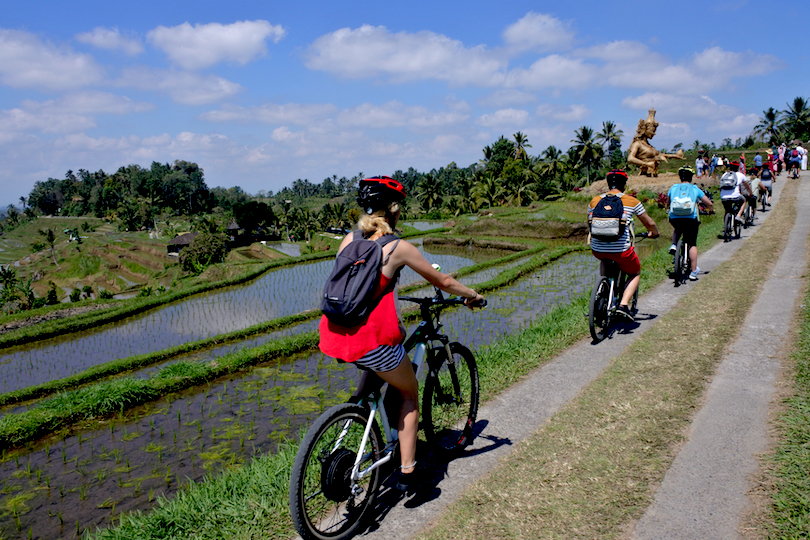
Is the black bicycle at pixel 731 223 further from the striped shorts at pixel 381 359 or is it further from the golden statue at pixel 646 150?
the golden statue at pixel 646 150

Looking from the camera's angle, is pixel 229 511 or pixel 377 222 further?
pixel 229 511

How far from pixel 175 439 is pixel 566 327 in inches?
192

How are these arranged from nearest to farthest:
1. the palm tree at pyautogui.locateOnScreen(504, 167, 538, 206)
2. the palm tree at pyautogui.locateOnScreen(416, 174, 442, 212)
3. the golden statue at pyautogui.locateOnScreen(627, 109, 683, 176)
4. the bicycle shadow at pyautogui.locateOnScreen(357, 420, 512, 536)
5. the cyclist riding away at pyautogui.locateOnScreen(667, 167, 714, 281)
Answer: the bicycle shadow at pyautogui.locateOnScreen(357, 420, 512, 536), the cyclist riding away at pyautogui.locateOnScreen(667, 167, 714, 281), the golden statue at pyautogui.locateOnScreen(627, 109, 683, 176), the palm tree at pyautogui.locateOnScreen(504, 167, 538, 206), the palm tree at pyautogui.locateOnScreen(416, 174, 442, 212)

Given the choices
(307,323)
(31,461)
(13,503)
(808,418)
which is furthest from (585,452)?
(307,323)

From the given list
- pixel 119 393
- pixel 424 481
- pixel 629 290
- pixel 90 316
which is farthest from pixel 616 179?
pixel 90 316

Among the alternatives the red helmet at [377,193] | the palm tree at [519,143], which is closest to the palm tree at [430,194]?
the palm tree at [519,143]

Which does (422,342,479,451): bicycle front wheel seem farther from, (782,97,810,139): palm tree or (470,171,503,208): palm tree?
(782,97,810,139): palm tree

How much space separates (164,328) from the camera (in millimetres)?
11859

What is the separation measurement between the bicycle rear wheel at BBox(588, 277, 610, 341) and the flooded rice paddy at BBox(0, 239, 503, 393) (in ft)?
26.1

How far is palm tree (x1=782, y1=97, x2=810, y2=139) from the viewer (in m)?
48.5

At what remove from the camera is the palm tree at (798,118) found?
159 ft

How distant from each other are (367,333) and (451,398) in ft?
4.40

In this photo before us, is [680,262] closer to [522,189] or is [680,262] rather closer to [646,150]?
[646,150]

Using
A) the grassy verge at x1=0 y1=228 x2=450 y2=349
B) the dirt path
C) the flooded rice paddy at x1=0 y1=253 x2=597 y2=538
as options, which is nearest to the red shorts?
the dirt path
